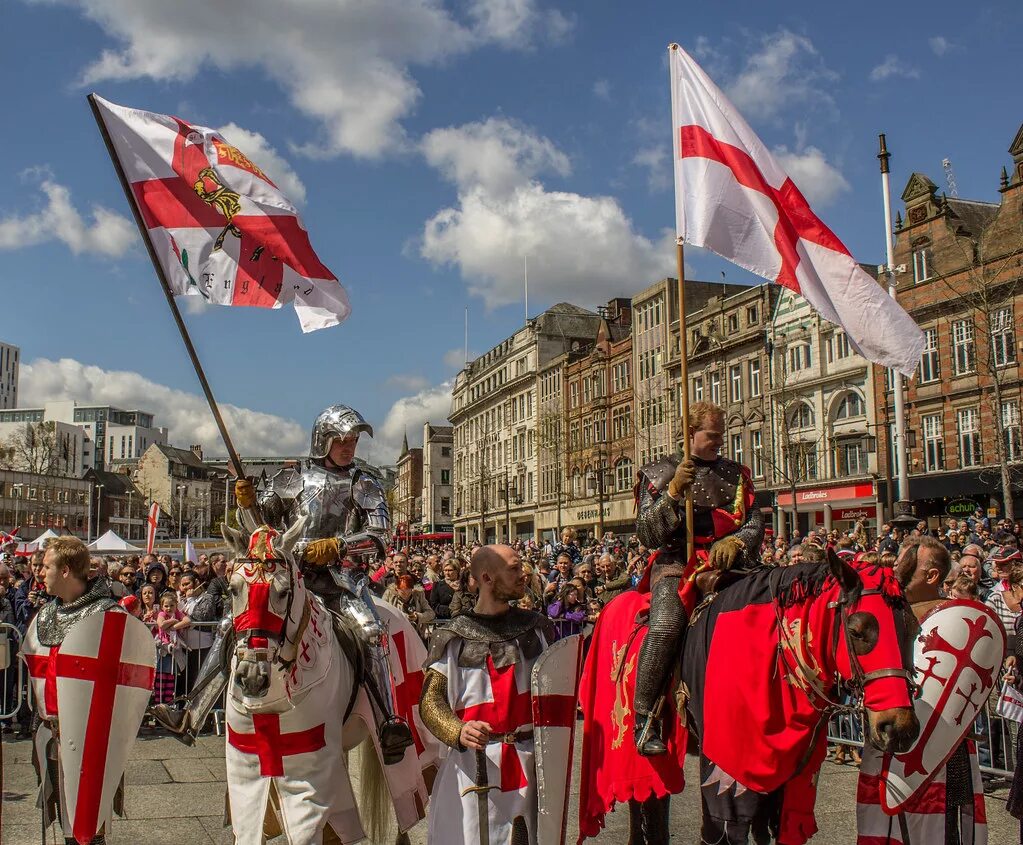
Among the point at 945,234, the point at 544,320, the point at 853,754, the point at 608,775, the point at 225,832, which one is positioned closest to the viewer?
the point at 608,775

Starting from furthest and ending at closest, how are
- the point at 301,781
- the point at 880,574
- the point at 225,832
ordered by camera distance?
the point at 225,832 < the point at 301,781 < the point at 880,574

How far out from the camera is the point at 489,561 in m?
4.55

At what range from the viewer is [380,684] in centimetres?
543

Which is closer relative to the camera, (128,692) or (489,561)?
(489,561)

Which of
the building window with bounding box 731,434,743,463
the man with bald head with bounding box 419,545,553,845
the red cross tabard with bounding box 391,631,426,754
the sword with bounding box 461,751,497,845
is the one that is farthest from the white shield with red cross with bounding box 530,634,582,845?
the building window with bounding box 731,434,743,463

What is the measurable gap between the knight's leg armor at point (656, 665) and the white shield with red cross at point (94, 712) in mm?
2856

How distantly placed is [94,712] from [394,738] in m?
1.69

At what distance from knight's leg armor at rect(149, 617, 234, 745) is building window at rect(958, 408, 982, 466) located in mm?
32657

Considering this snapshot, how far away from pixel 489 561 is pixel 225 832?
3.67 metres

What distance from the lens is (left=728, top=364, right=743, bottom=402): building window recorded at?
153ft

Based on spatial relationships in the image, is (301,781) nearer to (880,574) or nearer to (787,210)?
(880,574)

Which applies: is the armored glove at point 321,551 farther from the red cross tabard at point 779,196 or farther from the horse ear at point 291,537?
the red cross tabard at point 779,196

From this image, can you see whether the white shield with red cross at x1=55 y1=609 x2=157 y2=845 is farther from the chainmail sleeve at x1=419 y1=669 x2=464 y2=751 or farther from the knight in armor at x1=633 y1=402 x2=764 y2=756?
the knight in armor at x1=633 y1=402 x2=764 y2=756

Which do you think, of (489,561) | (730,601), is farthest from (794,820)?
(489,561)
